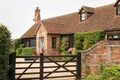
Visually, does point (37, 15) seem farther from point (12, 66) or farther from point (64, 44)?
point (12, 66)

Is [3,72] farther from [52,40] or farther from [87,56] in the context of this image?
[52,40]

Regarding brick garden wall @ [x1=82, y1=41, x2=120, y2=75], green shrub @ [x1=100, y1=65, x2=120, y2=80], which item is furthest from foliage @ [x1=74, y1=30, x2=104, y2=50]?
green shrub @ [x1=100, y1=65, x2=120, y2=80]

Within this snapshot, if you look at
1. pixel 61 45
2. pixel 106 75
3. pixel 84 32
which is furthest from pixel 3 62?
pixel 61 45

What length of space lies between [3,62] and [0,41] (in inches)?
40.5

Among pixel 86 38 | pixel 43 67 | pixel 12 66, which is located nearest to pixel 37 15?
pixel 86 38

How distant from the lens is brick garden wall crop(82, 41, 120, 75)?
13998mm

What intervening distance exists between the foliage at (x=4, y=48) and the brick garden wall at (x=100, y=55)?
4943 millimetres

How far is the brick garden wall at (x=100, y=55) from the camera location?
13998 mm

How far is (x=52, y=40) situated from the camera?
34531 millimetres

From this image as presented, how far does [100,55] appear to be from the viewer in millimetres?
14430

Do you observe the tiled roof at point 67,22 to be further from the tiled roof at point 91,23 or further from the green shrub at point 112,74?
the green shrub at point 112,74

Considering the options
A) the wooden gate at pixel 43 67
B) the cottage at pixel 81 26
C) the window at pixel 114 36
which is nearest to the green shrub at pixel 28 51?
the cottage at pixel 81 26

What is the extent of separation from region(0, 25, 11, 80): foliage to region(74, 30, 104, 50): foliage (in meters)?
17.3

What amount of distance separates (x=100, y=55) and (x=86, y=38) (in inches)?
576
